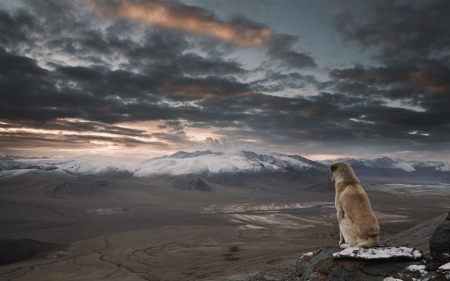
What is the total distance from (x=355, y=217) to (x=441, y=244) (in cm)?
Answer: 144

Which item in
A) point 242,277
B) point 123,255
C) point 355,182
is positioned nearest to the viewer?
point 355,182

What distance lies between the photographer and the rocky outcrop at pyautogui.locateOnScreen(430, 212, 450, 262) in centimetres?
476

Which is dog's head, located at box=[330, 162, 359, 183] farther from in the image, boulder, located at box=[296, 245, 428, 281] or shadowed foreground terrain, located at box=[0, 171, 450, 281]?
shadowed foreground terrain, located at box=[0, 171, 450, 281]

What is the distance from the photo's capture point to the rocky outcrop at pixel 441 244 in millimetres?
4762

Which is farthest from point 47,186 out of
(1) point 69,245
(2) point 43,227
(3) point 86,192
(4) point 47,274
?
(4) point 47,274

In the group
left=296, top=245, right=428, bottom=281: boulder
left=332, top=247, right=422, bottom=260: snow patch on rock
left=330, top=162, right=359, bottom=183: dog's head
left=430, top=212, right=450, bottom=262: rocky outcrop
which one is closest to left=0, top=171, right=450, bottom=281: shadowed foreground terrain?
left=296, top=245, right=428, bottom=281: boulder

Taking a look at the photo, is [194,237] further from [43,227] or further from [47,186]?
[47,186]

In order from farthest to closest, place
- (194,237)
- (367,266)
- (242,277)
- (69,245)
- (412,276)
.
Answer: (194,237) → (69,245) → (242,277) → (367,266) → (412,276)

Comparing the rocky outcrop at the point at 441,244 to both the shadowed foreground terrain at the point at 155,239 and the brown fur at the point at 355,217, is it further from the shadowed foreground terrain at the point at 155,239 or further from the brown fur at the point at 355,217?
the shadowed foreground terrain at the point at 155,239

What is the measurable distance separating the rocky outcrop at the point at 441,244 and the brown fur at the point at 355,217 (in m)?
0.94

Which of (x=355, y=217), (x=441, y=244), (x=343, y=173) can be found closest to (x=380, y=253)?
(x=355, y=217)

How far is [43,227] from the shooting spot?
80375 mm

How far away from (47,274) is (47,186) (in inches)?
6757

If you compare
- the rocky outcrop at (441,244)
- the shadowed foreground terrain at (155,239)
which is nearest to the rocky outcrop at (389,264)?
the rocky outcrop at (441,244)
